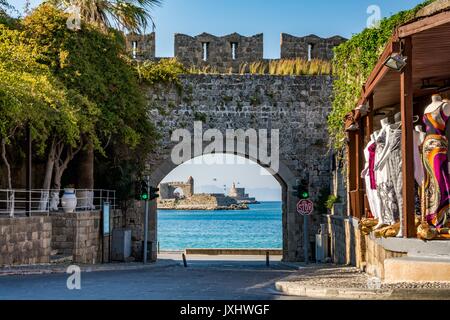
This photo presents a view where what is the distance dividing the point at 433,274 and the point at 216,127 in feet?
65.2

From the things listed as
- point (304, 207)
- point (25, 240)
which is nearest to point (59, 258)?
point (25, 240)

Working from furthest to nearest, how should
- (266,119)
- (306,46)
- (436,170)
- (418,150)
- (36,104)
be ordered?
(306,46)
(266,119)
(36,104)
(418,150)
(436,170)

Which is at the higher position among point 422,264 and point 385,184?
point 385,184

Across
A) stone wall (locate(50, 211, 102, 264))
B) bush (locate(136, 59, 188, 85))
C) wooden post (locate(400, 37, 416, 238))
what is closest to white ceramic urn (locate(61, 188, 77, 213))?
stone wall (locate(50, 211, 102, 264))

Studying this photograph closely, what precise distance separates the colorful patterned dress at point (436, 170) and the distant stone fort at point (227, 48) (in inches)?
750

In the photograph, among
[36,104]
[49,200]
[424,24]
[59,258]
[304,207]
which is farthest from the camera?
[304,207]

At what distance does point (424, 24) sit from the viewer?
419 inches

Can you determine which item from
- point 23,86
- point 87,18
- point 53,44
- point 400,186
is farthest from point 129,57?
point 400,186

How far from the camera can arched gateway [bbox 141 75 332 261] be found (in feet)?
97.5

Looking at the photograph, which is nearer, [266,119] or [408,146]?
[408,146]

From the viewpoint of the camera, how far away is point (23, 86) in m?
20.3

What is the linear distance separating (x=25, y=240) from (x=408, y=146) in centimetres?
1056

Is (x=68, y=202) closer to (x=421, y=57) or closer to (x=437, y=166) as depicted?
(x=421, y=57)

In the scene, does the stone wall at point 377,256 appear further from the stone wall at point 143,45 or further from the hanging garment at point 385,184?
the stone wall at point 143,45
